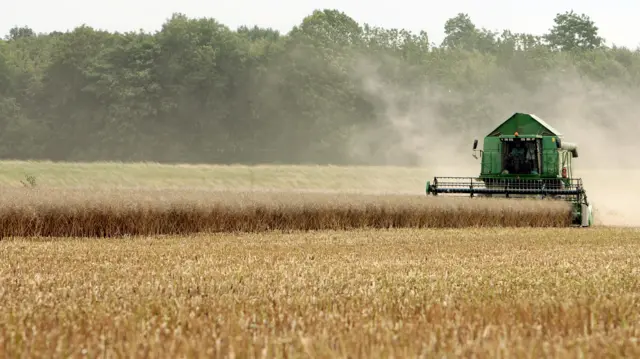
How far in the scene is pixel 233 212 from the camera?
20.7m

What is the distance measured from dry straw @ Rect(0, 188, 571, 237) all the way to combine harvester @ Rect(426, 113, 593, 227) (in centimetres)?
126

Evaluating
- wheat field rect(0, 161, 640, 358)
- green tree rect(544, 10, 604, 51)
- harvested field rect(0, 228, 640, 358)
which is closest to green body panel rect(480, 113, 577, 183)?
wheat field rect(0, 161, 640, 358)

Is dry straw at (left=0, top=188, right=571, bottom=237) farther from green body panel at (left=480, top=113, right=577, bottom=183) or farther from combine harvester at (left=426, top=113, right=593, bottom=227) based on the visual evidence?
green body panel at (left=480, top=113, right=577, bottom=183)

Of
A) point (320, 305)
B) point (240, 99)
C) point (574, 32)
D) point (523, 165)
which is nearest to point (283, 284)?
point (320, 305)

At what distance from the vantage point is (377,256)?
1253cm

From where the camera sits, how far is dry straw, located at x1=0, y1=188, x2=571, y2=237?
18.5m

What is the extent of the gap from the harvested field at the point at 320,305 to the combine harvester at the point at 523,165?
41.5 ft

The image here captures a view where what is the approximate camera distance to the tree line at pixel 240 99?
62.6 metres

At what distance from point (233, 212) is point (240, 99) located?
46.9 m

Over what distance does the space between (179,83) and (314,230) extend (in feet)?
150

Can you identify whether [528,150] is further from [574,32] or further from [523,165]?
[574,32]

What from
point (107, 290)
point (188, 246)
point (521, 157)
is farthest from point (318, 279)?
point (521, 157)

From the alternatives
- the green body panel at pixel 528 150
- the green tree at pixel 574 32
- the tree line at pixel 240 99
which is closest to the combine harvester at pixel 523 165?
the green body panel at pixel 528 150

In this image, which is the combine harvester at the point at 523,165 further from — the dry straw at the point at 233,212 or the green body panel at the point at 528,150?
the dry straw at the point at 233,212
